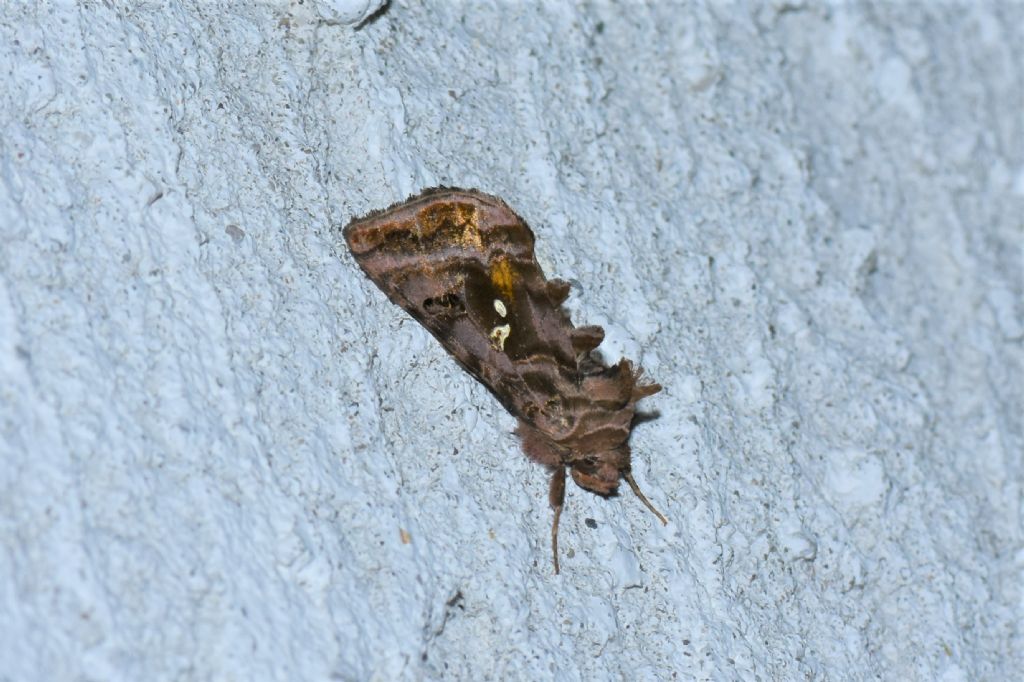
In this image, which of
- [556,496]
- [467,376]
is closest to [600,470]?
[556,496]

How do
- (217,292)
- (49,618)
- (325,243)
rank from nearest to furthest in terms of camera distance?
1. (49,618)
2. (217,292)
3. (325,243)

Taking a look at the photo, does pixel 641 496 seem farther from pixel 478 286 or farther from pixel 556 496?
pixel 478 286

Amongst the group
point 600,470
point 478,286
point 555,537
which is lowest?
point 555,537

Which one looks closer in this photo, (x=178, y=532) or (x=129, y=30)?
(x=178, y=532)

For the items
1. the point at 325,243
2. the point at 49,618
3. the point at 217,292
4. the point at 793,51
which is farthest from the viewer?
the point at 793,51

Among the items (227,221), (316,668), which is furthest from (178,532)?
(227,221)

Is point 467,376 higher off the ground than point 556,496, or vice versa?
point 467,376

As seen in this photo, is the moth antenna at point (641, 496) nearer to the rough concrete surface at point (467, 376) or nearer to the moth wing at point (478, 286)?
the rough concrete surface at point (467, 376)

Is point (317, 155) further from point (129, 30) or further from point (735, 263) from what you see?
point (735, 263)
